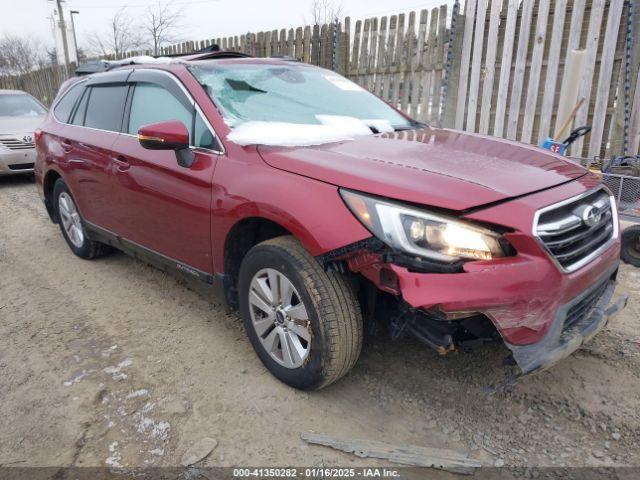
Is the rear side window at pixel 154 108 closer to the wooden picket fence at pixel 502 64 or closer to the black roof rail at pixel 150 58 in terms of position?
the black roof rail at pixel 150 58

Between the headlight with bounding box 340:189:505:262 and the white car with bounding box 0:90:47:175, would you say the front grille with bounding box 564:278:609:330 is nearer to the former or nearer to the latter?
the headlight with bounding box 340:189:505:262

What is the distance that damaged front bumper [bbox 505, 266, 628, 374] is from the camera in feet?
6.08

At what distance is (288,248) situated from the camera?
222cm

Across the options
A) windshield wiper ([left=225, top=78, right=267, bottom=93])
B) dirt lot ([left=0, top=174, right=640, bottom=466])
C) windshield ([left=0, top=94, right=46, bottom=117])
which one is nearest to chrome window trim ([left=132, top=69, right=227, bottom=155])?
windshield wiper ([left=225, top=78, right=267, bottom=93])

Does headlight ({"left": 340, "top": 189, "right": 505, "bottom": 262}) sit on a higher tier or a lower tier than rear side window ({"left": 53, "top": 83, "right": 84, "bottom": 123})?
lower

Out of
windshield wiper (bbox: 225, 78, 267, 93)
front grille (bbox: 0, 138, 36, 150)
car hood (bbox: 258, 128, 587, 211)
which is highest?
windshield wiper (bbox: 225, 78, 267, 93)

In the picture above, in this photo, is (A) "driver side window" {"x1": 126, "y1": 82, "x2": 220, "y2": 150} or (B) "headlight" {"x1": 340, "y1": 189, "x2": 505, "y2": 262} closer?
(B) "headlight" {"x1": 340, "y1": 189, "x2": 505, "y2": 262}

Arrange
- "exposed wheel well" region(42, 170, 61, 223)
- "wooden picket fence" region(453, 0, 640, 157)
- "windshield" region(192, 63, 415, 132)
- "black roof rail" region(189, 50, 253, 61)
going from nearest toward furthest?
"windshield" region(192, 63, 415, 132) < "black roof rail" region(189, 50, 253, 61) < "exposed wheel well" region(42, 170, 61, 223) < "wooden picket fence" region(453, 0, 640, 157)

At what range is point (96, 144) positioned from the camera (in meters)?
3.61

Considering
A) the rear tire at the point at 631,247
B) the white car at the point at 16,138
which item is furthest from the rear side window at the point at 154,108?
the white car at the point at 16,138

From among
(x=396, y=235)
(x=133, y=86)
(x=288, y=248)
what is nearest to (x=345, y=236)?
(x=396, y=235)

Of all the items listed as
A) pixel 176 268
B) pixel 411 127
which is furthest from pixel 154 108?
pixel 411 127

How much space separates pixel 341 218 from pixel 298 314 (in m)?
0.56

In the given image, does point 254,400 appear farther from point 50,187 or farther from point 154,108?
point 50,187
